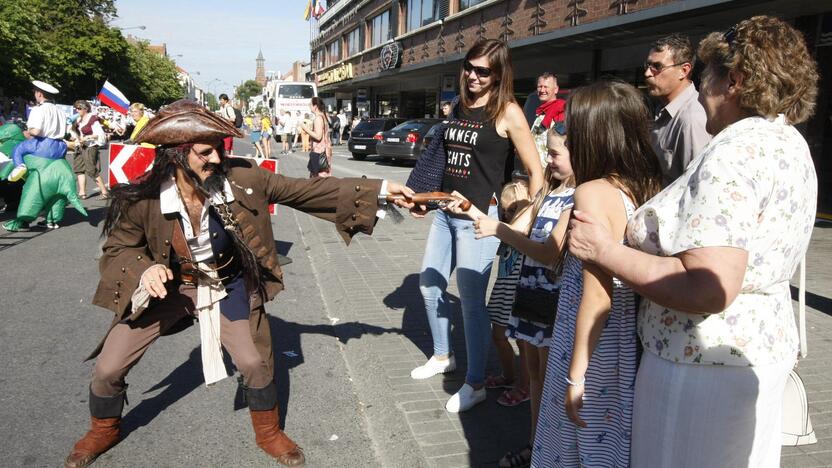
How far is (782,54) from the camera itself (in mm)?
1608

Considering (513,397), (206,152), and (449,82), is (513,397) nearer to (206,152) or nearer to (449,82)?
(206,152)

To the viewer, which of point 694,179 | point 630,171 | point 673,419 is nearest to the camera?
point 694,179

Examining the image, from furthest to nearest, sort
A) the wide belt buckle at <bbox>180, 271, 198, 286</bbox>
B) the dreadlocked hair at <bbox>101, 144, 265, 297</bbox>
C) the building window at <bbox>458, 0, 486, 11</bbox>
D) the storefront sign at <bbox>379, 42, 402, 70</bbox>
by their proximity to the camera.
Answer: the storefront sign at <bbox>379, 42, 402, 70</bbox>
the building window at <bbox>458, 0, 486, 11</bbox>
the wide belt buckle at <bbox>180, 271, 198, 286</bbox>
the dreadlocked hair at <bbox>101, 144, 265, 297</bbox>

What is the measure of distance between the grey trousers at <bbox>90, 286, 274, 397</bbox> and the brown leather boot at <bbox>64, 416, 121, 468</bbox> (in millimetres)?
181

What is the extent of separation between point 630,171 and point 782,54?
0.56 metres

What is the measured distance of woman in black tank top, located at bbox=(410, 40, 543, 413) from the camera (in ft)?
11.6

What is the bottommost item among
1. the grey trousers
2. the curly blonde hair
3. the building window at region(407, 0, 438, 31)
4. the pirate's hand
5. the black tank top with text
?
the grey trousers

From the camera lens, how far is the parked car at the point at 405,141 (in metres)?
19.9

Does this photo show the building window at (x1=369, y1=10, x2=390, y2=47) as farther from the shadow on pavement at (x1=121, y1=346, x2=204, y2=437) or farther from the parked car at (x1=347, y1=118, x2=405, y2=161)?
the shadow on pavement at (x1=121, y1=346, x2=204, y2=437)

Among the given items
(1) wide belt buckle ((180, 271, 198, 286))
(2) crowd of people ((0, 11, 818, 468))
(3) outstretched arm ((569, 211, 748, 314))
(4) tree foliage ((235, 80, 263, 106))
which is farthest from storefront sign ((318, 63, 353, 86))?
(4) tree foliage ((235, 80, 263, 106))

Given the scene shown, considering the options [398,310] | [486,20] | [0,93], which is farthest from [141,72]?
[398,310]

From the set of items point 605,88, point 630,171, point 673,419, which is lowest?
point 673,419

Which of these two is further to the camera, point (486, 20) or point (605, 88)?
point (486, 20)

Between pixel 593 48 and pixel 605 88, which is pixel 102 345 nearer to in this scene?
pixel 605 88
